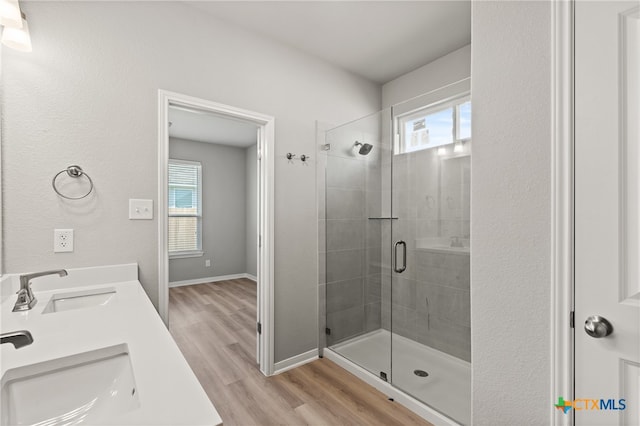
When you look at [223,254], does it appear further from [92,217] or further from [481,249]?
[481,249]

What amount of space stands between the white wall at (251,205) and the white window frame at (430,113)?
3720 millimetres

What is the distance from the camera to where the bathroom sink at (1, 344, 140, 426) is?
0.72m

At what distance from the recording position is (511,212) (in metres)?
1.16

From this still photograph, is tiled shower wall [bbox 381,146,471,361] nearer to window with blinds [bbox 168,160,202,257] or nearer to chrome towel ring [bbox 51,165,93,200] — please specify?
chrome towel ring [bbox 51,165,93,200]

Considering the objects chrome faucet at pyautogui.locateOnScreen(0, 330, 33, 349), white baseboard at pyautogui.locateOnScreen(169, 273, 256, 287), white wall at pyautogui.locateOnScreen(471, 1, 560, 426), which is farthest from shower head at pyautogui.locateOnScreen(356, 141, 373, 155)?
white baseboard at pyautogui.locateOnScreen(169, 273, 256, 287)

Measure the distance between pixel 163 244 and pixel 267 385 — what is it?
4.40 ft

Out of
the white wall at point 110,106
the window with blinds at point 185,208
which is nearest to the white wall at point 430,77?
the white wall at point 110,106

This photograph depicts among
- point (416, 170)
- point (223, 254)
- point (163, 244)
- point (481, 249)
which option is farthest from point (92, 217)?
point (223, 254)

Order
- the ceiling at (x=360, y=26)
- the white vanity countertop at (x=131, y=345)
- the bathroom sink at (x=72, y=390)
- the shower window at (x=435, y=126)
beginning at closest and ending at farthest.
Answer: the white vanity countertop at (x=131, y=345) < the bathroom sink at (x=72, y=390) < the ceiling at (x=360, y=26) < the shower window at (x=435, y=126)

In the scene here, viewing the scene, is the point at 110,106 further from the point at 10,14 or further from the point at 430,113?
the point at 430,113

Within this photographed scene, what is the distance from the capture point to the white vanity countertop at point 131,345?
58cm

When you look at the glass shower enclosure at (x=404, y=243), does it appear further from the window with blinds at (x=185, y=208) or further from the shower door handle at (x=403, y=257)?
the window with blinds at (x=185, y=208)

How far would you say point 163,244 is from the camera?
1.91 meters

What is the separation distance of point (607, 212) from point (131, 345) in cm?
155
